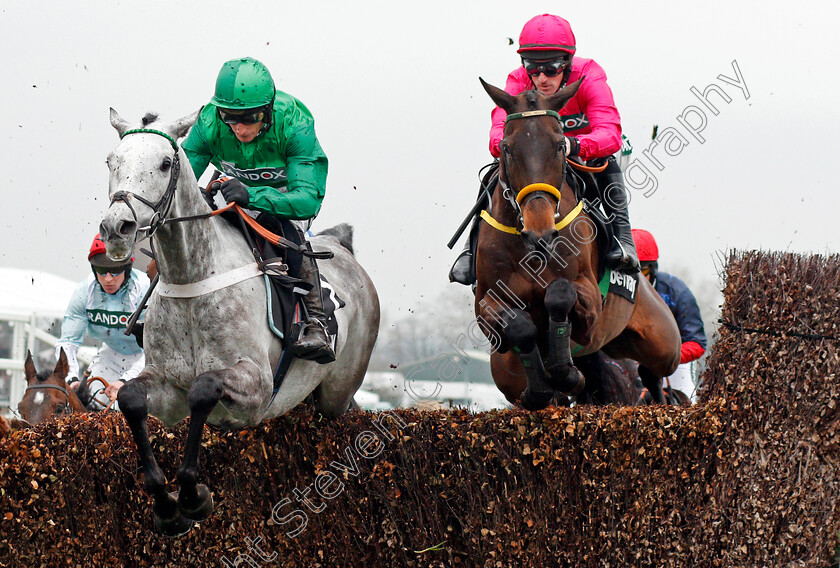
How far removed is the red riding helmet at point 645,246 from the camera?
8438 millimetres

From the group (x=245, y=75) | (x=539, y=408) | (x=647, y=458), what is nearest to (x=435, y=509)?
(x=539, y=408)

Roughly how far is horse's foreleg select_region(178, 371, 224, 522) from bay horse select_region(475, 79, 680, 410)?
5.83 feet

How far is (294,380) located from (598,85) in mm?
2600

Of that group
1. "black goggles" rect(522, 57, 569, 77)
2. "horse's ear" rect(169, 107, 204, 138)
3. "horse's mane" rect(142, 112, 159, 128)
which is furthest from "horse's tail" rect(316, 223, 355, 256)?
"horse's mane" rect(142, 112, 159, 128)

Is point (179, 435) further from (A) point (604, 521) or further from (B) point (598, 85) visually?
(B) point (598, 85)

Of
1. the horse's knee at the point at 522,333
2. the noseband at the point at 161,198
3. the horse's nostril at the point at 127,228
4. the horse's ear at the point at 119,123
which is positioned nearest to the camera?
the horse's nostril at the point at 127,228

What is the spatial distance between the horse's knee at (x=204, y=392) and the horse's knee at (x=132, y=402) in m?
0.27

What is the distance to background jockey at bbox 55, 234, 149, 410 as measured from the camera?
810 centimetres

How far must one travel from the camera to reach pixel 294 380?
18.5 ft

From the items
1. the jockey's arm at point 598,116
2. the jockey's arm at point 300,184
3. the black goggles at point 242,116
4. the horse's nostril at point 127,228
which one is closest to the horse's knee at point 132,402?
the horse's nostril at point 127,228

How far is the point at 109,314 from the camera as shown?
26.8 feet

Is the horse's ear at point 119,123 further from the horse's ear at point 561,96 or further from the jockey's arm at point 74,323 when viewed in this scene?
the jockey's arm at point 74,323

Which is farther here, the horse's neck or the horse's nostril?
the horse's neck

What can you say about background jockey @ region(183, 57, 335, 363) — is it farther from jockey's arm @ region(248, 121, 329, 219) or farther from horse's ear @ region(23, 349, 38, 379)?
horse's ear @ region(23, 349, 38, 379)
